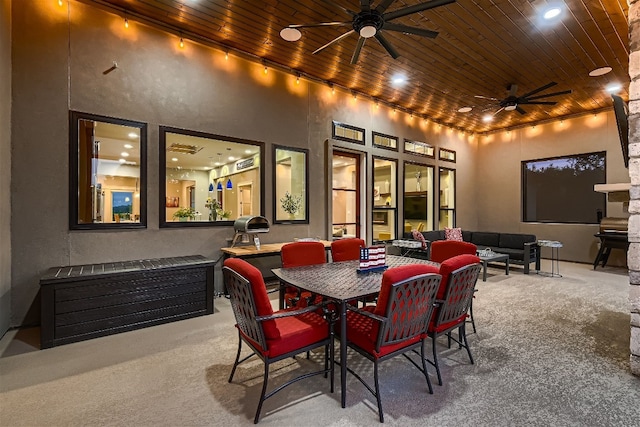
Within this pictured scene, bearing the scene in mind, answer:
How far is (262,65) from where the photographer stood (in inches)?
204

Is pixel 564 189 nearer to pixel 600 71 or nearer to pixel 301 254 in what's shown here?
pixel 600 71

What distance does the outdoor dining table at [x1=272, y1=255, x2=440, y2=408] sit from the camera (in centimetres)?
217

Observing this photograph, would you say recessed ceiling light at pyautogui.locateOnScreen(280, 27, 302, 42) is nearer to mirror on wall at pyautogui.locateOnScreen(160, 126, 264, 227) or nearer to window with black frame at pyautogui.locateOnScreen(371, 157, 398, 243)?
mirror on wall at pyautogui.locateOnScreen(160, 126, 264, 227)

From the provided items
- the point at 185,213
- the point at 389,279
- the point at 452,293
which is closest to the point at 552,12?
the point at 452,293

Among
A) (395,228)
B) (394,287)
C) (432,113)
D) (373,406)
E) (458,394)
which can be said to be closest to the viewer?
(394,287)

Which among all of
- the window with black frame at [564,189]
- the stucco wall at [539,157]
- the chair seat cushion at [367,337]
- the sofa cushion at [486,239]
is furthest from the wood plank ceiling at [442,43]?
the sofa cushion at [486,239]

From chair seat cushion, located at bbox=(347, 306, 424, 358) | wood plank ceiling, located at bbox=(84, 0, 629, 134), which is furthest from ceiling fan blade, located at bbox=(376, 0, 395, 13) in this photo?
chair seat cushion, located at bbox=(347, 306, 424, 358)

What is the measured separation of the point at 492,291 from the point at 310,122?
436cm

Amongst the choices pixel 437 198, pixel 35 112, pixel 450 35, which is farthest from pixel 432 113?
pixel 35 112

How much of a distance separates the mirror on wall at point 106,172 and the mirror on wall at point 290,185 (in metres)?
2.06

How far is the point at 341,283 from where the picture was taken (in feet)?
8.40

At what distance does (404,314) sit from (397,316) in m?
0.06

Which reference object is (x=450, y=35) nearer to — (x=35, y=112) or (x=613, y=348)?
(x=613, y=348)

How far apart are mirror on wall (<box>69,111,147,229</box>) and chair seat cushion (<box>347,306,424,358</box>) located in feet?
10.8
